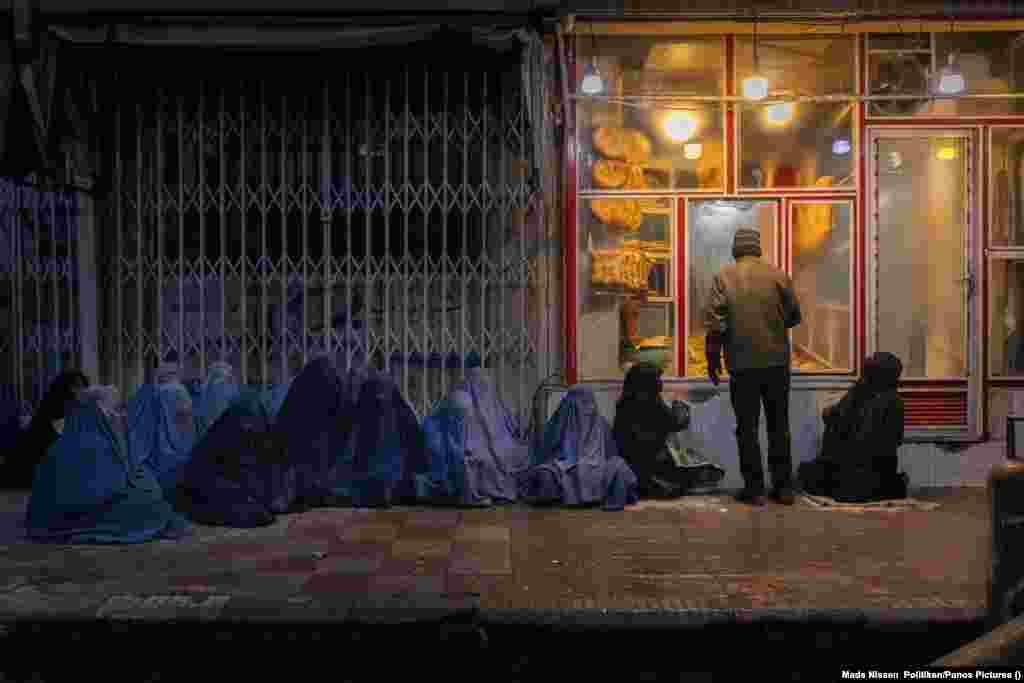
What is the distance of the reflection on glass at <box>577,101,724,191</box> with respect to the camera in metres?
9.58

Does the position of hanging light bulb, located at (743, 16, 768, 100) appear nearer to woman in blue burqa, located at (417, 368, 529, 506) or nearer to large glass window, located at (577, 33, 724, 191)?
large glass window, located at (577, 33, 724, 191)

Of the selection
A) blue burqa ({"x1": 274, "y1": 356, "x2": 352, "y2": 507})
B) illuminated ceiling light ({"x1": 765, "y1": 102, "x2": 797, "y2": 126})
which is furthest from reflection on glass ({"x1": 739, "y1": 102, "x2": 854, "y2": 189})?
blue burqa ({"x1": 274, "y1": 356, "x2": 352, "y2": 507})

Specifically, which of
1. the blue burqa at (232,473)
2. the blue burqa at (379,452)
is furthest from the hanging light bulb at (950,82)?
the blue burqa at (232,473)

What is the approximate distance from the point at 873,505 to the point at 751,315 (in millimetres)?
1756

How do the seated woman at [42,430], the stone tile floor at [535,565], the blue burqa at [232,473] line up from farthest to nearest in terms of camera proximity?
1. the seated woman at [42,430]
2. the blue burqa at [232,473]
3. the stone tile floor at [535,565]

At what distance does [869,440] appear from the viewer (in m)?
8.71

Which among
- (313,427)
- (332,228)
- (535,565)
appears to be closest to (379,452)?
(313,427)

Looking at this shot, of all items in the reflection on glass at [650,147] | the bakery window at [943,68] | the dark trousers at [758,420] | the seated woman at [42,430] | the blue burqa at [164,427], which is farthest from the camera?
the reflection on glass at [650,147]

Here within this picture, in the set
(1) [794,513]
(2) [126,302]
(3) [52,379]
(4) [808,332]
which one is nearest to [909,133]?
(4) [808,332]

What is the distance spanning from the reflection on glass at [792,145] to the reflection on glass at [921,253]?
438 mm

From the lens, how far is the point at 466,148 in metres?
9.48

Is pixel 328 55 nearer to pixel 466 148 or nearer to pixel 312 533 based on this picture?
pixel 466 148

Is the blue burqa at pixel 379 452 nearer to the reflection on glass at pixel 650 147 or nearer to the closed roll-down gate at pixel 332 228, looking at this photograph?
the closed roll-down gate at pixel 332 228

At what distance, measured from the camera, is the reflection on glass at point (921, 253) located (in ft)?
31.7
